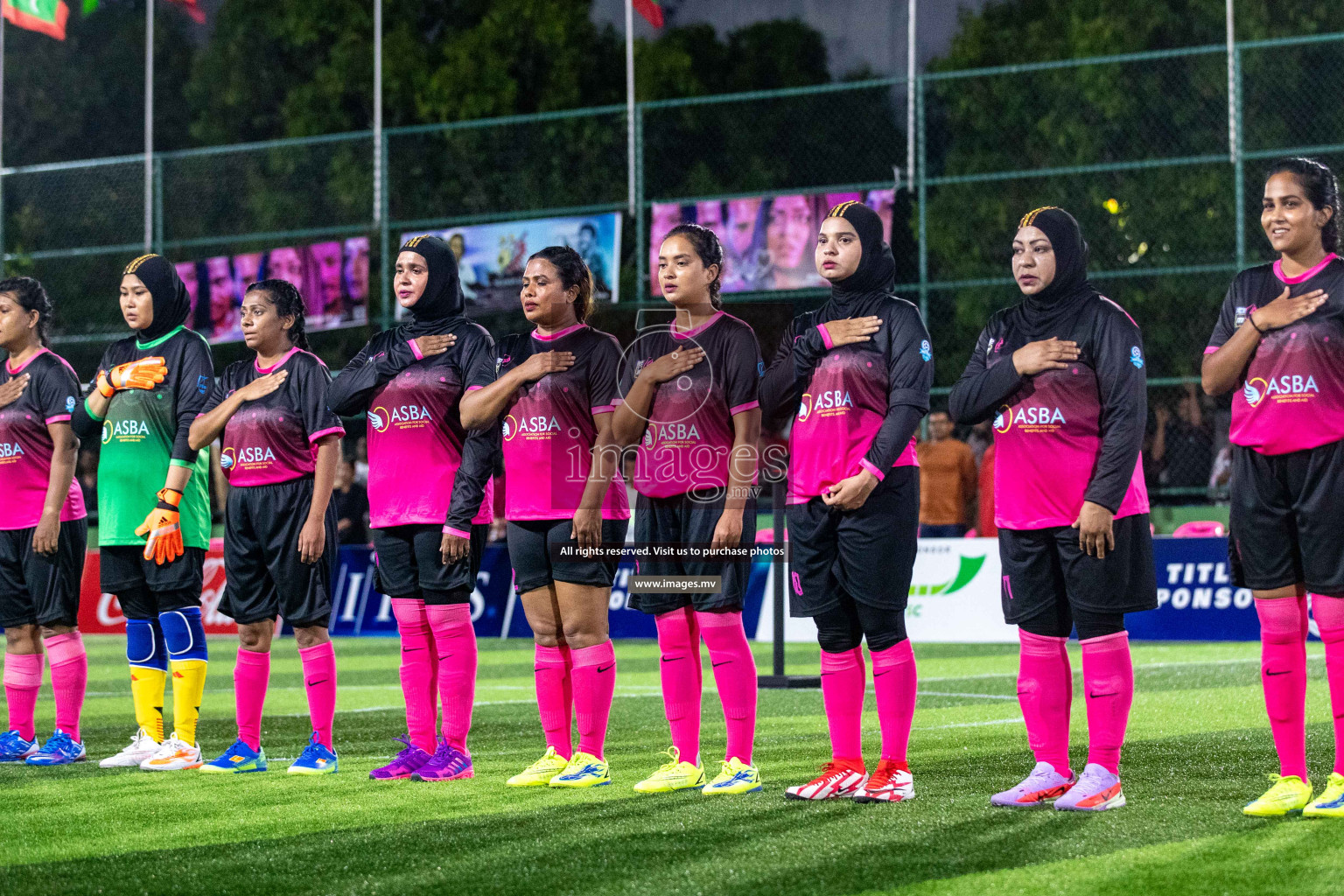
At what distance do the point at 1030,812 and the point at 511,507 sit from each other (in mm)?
2387

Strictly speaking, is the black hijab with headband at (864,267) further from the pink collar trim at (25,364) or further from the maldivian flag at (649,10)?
the maldivian flag at (649,10)

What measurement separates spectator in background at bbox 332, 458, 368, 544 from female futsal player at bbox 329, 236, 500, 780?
10233mm

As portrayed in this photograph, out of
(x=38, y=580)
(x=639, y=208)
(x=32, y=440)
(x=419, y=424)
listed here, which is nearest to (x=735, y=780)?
(x=419, y=424)

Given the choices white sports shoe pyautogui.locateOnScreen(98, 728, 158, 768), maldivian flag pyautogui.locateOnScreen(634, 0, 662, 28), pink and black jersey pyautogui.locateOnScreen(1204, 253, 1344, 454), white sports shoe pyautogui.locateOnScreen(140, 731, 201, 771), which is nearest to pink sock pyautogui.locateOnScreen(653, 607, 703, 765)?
pink and black jersey pyautogui.locateOnScreen(1204, 253, 1344, 454)

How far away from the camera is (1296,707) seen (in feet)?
18.8

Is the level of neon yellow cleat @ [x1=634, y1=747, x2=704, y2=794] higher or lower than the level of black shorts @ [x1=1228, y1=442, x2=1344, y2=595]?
lower

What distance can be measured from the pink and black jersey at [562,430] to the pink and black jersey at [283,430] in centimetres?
102

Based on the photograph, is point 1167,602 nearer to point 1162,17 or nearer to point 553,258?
point 553,258

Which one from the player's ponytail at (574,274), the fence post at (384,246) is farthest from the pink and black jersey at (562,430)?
the fence post at (384,246)

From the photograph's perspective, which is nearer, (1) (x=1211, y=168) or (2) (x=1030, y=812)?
(2) (x=1030, y=812)

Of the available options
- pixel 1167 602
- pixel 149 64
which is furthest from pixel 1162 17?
pixel 149 64

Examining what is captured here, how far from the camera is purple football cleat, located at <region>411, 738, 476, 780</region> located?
701 cm

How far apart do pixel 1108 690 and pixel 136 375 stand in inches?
186

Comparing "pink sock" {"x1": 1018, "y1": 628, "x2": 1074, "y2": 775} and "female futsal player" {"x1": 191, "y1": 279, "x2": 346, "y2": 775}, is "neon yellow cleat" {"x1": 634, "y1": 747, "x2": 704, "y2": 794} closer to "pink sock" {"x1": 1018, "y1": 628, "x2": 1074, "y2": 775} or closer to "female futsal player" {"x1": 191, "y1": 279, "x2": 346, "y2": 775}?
"pink sock" {"x1": 1018, "y1": 628, "x2": 1074, "y2": 775}
